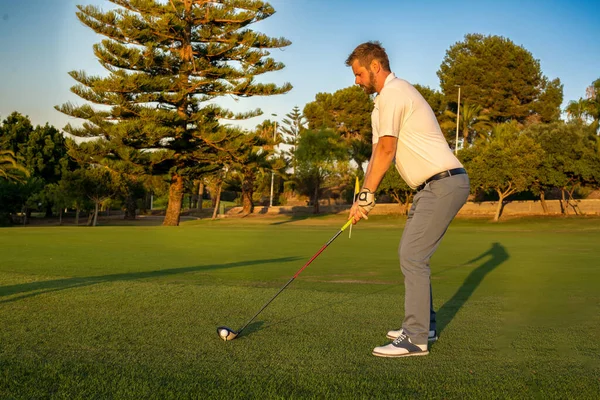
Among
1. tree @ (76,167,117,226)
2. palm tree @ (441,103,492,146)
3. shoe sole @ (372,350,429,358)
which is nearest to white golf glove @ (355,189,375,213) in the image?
shoe sole @ (372,350,429,358)

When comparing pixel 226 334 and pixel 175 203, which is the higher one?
pixel 175 203

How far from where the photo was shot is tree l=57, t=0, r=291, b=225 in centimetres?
3638

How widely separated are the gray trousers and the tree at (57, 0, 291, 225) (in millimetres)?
32519

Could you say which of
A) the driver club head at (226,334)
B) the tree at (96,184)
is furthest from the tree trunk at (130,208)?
the driver club head at (226,334)

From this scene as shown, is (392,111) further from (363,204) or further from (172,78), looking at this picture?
(172,78)

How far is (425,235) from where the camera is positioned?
4.61m

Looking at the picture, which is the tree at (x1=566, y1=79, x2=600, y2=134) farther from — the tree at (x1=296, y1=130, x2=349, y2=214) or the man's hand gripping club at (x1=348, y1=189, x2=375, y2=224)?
the man's hand gripping club at (x1=348, y1=189, x2=375, y2=224)

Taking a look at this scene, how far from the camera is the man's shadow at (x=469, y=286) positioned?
596cm

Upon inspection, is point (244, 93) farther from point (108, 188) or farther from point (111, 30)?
point (108, 188)

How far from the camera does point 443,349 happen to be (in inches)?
177

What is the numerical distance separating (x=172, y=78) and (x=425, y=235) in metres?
35.6

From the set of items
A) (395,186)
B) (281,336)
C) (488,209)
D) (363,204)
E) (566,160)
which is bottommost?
(281,336)

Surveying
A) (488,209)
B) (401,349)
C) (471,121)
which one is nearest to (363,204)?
(401,349)

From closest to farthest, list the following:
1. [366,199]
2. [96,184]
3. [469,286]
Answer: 1. [366,199]
2. [469,286]
3. [96,184]
